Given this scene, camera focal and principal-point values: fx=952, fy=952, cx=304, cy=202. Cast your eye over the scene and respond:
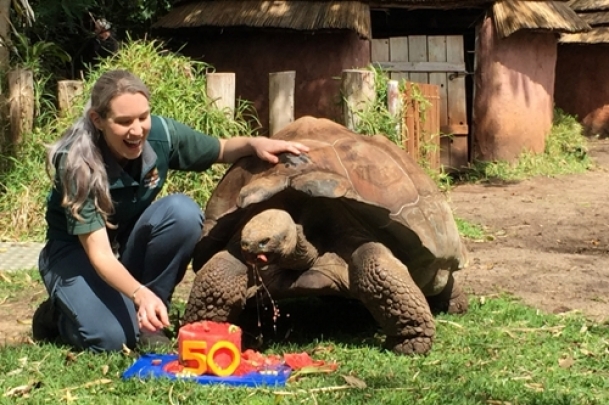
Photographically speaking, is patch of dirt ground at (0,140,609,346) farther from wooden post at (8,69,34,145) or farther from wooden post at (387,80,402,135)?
wooden post at (8,69,34,145)

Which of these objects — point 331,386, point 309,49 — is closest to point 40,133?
point 309,49

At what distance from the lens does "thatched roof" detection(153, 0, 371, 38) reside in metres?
9.38

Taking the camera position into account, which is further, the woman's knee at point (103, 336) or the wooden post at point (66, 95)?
the wooden post at point (66, 95)

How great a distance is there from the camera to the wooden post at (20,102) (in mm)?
7310

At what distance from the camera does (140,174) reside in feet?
11.9

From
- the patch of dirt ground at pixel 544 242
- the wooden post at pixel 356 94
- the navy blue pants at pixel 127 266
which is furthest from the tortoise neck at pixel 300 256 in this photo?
the wooden post at pixel 356 94

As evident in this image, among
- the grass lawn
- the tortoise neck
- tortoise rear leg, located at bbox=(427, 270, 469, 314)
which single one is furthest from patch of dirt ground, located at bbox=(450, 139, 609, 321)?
the tortoise neck

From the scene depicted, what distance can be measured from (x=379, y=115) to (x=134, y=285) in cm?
425

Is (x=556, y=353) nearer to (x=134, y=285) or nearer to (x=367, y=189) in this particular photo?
(x=367, y=189)

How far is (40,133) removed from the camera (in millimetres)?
7379

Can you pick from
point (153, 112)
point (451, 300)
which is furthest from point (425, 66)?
point (451, 300)

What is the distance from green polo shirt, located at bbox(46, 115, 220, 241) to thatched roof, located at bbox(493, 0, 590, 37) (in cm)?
693

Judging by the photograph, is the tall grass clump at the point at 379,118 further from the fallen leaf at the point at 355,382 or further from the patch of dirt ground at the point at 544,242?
the fallen leaf at the point at 355,382

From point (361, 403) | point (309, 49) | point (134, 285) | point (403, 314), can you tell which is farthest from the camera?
point (309, 49)
